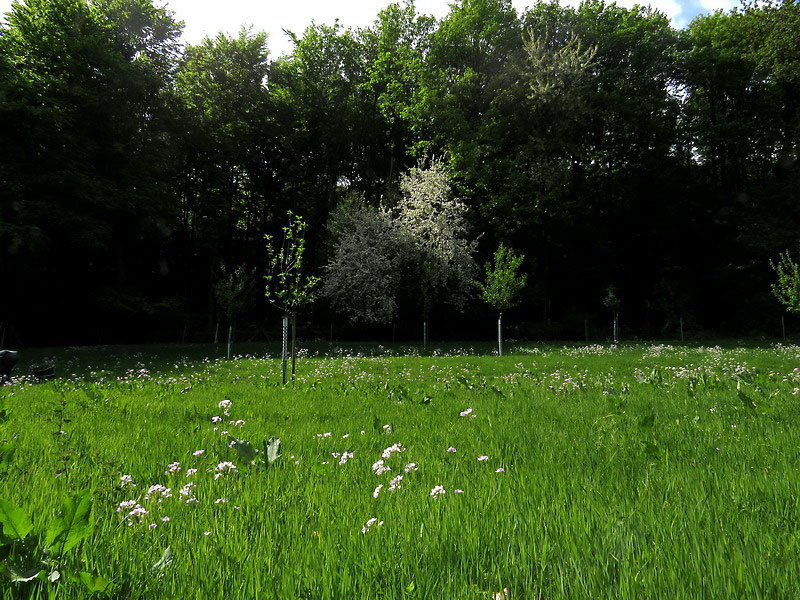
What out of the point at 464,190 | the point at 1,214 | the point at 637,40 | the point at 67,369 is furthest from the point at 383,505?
the point at 637,40

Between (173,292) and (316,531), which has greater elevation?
(173,292)

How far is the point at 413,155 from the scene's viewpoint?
120ft

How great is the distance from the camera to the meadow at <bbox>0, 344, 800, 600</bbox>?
5.35 feet

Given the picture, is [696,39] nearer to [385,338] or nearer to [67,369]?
[385,338]

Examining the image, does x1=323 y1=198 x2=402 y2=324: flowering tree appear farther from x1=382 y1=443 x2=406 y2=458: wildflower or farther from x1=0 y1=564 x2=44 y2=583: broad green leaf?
x1=0 y1=564 x2=44 y2=583: broad green leaf

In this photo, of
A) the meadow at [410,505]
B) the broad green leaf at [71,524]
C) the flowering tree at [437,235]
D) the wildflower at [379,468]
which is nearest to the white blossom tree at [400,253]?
the flowering tree at [437,235]

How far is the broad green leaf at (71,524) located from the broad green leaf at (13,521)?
9 cm

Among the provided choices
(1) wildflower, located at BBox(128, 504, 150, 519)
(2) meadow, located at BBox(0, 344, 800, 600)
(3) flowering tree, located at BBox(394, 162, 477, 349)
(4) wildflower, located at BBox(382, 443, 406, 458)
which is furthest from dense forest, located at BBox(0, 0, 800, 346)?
(1) wildflower, located at BBox(128, 504, 150, 519)

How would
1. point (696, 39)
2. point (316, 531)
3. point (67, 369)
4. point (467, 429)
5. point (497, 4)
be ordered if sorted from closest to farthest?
point (316, 531) → point (467, 429) → point (67, 369) → point (497, 4) → point (696, 39)

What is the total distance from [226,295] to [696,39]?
1732 inches

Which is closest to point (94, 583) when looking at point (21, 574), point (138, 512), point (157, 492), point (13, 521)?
point (21, 574)

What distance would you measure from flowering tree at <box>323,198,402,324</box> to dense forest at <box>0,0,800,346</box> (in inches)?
86.0

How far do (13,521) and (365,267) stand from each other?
29628 mm

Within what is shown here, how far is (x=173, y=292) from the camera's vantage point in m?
36.0
